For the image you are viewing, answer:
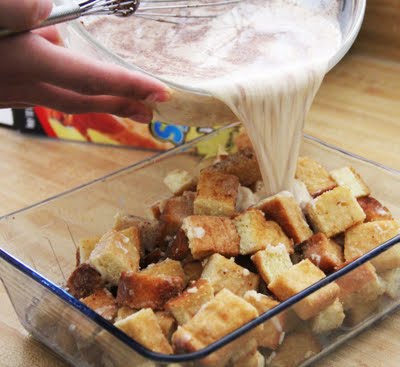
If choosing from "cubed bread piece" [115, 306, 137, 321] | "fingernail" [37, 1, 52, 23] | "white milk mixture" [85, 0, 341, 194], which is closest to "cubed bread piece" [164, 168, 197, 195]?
"white milk mixture" [85, 0, 341, 194]

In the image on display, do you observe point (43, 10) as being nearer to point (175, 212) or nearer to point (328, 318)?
point (175, 212)

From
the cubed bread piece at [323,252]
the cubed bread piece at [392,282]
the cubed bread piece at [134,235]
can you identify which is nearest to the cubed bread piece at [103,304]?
the cubed bread piece at [134,235]

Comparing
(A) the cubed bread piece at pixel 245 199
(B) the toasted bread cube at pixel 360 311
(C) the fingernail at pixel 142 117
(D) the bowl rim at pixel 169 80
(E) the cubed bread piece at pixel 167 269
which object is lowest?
(B) the toasted bread cube at pixel 360 311

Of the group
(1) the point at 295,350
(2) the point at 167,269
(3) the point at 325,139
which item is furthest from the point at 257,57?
(3) the point at 325,139

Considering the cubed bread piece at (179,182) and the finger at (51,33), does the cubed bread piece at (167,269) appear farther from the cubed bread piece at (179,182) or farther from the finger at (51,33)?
the finger at (51,33)

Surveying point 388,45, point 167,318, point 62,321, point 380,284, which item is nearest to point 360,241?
point 380,284
